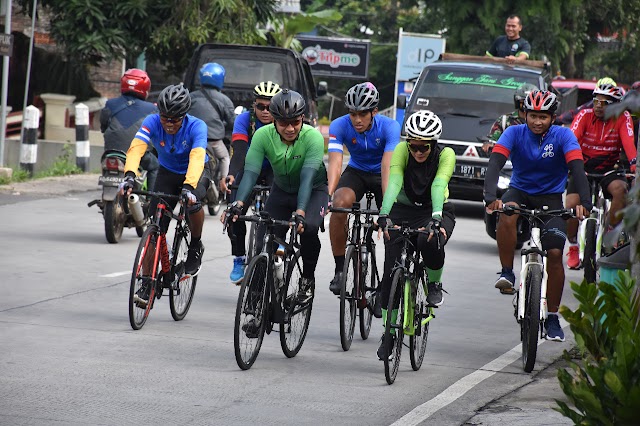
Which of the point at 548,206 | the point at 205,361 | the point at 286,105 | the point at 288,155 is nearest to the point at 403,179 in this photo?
Result: the point at 288,155

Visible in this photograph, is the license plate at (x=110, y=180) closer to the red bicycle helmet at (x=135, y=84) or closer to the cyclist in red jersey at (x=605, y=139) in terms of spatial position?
the red bicycle helmet at (x=135, y=84)

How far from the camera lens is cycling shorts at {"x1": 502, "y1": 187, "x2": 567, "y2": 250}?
30.6 feet

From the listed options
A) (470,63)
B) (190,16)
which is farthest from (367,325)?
(190,16)

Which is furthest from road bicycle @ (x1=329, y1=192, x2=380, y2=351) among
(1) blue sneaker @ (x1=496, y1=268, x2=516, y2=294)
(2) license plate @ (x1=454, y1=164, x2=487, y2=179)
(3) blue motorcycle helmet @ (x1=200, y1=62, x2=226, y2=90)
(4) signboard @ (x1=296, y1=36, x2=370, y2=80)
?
(4) signboard @ (x1=296, y1=36, x2=370, y2=80)

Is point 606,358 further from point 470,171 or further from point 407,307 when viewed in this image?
point 470,171

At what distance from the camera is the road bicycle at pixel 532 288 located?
8648mm

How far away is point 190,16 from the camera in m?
25.5

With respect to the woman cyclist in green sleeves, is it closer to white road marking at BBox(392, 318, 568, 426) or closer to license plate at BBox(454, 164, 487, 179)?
white road marking at BBox(392, 318, 568, 426)

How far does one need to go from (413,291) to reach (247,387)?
52.7 inches

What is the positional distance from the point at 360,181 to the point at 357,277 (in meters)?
1.17

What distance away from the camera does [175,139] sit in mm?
10258

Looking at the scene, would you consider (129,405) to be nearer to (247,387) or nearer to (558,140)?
(247,387)

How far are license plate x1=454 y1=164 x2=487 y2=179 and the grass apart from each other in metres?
6.70

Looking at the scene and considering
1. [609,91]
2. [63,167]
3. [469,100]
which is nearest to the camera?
[609,91]
